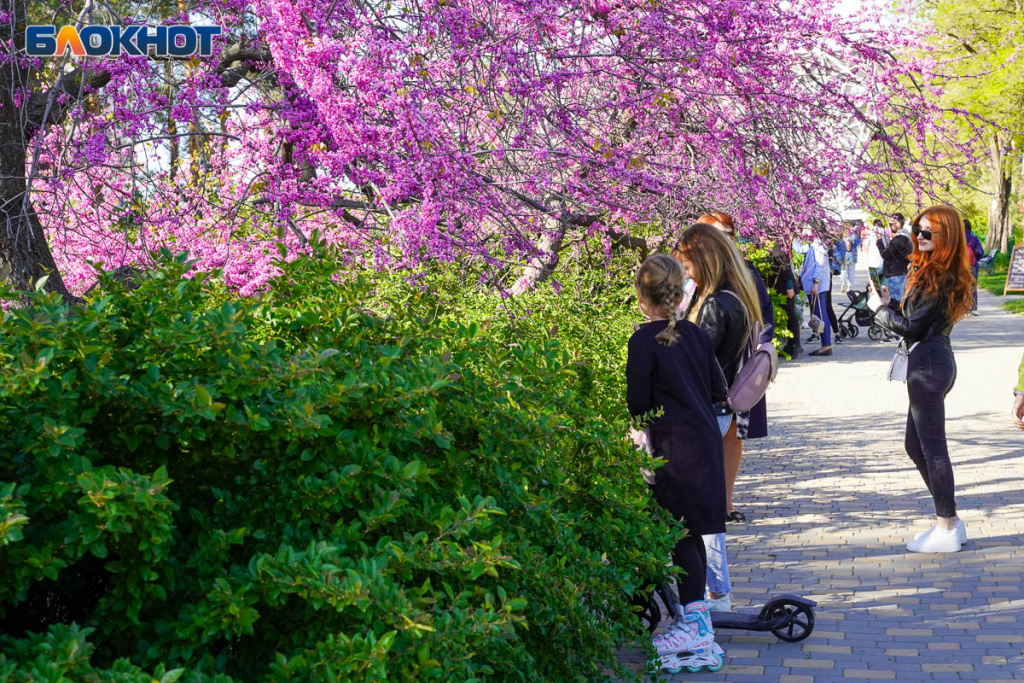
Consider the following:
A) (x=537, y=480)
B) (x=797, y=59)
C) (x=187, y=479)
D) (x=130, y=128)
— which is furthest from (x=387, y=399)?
(x=797, y=59)

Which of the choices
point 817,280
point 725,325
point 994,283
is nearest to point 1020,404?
point 725,325

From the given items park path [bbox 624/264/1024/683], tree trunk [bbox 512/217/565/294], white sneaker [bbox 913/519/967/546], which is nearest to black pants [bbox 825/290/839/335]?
park path [bbox 624/264/1024/683]

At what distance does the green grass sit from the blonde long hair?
26460 millimetres

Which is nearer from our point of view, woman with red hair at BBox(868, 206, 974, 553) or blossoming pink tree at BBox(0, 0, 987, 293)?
blossoming pink tree at BBox(0, 0, 987, 293)

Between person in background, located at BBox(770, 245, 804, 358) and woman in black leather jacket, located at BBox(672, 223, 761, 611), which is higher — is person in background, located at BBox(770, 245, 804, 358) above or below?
above

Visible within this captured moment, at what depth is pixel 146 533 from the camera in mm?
2463

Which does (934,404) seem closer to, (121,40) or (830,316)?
(121,40)

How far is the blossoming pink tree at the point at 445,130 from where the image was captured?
607 cm

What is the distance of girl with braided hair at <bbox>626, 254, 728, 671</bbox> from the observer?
4.61 meters

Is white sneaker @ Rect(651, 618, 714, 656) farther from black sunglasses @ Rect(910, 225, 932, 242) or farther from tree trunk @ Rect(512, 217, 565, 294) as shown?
tree trunk @ Rect(512, 217, 565, 294)

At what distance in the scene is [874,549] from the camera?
6527 millimetres

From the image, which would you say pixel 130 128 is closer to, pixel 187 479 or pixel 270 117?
pixel 270 117

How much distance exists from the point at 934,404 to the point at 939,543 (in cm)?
80

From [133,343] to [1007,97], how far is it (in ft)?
106
